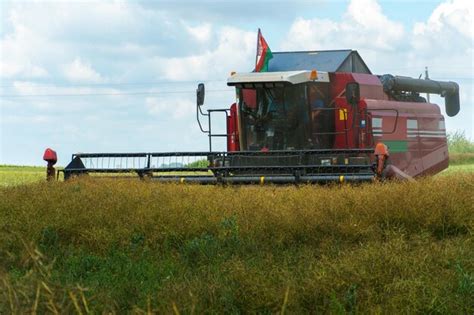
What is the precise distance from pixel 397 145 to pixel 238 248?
6908mm

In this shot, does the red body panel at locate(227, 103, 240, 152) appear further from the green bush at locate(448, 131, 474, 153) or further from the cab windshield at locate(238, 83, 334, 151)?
the green bush at locate(448, 131, 474, 153)

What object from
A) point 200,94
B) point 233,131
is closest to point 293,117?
point 233,131

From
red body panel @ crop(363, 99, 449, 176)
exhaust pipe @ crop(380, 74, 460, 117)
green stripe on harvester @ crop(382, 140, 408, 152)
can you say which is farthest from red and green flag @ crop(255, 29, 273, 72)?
green stripe on harvester @ crop(382, 140, 408, 152)

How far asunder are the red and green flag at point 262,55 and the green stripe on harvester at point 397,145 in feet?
9.09

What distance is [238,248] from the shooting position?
8.21 m

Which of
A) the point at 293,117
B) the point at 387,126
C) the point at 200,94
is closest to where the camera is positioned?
the point at 293,117

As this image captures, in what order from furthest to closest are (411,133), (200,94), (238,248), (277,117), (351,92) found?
(411,133), (200,94), (277,117), (351,92), (238,248)

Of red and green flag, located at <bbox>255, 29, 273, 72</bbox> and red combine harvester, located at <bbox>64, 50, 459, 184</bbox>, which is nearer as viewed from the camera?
red combine harvester, located at <bbox>64, 50, 459, 184</bbox>

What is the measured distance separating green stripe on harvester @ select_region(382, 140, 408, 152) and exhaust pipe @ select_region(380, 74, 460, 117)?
3.72 ft

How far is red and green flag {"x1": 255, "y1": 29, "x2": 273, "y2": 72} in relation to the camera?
14.5 metres

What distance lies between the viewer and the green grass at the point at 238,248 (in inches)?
236

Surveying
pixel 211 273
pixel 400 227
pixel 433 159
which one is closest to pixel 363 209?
pixel 400 227

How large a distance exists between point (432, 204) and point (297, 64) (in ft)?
20.9

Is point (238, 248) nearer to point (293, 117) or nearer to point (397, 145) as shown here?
point (293, 117)
